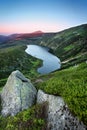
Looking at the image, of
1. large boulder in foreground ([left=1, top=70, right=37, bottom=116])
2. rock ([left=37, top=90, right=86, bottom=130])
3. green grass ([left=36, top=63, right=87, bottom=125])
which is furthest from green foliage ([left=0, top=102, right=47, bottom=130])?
green grass ([left=36, top=63, right=87, bottom=125])

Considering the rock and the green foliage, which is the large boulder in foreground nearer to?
the green foliage

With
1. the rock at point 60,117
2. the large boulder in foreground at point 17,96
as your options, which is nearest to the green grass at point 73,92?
the rock at point 60,117

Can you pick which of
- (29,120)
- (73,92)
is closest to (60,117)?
(73,92)

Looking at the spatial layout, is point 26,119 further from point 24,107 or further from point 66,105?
point 66,105

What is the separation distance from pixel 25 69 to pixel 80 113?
146834mm

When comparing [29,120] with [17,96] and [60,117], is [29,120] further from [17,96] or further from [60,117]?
[17,96]

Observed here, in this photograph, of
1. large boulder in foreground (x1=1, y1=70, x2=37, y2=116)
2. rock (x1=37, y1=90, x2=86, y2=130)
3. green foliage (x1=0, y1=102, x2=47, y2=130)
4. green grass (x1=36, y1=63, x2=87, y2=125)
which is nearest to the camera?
green grass (x1=36, y1=63, x2=87, y2=125)

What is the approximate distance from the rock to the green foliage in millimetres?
768

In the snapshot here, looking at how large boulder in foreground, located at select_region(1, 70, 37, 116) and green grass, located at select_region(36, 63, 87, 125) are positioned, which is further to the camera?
large boulder in foreground, located at select_region(1, 70, 37, 116)

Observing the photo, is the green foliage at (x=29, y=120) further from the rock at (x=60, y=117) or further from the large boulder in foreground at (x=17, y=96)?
the large boulder in foreground at (x=17, y=96)

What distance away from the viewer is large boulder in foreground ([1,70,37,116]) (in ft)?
90.4

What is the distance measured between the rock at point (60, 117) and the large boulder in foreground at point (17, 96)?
3676mm

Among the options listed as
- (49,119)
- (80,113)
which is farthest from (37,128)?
(80,113)

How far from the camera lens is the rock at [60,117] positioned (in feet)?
74.4
